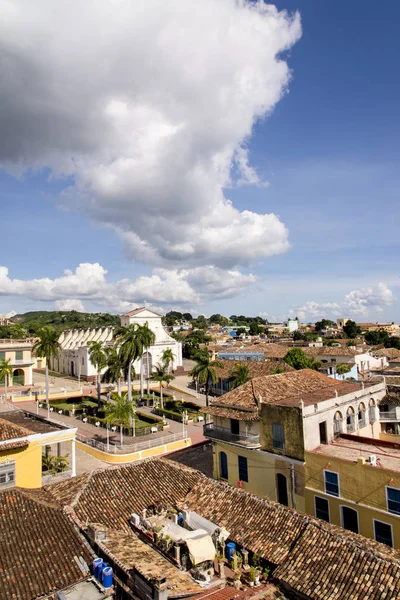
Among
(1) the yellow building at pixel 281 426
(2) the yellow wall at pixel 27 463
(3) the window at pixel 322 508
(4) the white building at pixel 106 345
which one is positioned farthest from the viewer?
(4) the white building at pixel 106 345

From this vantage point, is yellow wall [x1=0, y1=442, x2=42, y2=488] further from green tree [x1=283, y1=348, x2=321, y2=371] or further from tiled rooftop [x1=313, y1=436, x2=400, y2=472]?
green tree [x1=283, y1=348, x2=321, y2=371]

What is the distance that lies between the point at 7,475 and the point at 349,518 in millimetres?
14822

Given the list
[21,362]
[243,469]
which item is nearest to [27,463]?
[243,469]

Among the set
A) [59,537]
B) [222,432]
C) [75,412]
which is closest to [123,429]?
[75,412]

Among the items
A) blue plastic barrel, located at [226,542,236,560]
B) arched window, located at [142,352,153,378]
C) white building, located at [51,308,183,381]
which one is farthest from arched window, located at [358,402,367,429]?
arched window, located at [142,352,153,378]

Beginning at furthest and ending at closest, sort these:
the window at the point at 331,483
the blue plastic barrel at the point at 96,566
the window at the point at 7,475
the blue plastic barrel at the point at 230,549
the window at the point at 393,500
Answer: the window at the point at 331,483 < the window at the point at 7,475 < the window at the point at 393,500 < the blue plastic barrel at the point at 230,549 < the blue plastic barrel at the point at 96,566

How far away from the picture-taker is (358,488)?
56.0 feet

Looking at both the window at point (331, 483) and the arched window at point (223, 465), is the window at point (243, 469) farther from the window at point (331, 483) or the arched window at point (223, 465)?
the window at point (331, 483)

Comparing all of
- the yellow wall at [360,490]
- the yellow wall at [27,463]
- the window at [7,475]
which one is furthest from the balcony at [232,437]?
the window at [7,475]

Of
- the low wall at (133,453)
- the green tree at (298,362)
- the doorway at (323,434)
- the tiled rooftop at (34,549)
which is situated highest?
the green tree at (298,362)

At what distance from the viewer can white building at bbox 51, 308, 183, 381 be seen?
62500 millimetres

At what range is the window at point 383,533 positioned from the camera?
15.9 meters

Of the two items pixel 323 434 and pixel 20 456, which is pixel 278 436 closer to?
pixel 323 434

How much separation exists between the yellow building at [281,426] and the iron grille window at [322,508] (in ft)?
2.33
